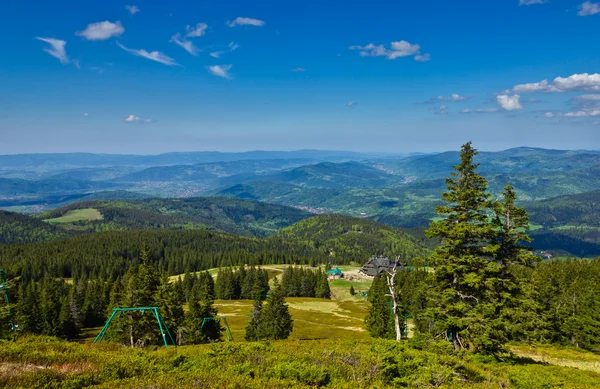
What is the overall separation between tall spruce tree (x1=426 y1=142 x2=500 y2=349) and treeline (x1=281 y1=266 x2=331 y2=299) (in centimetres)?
12401

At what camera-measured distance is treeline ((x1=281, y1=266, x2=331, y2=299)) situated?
494 feet

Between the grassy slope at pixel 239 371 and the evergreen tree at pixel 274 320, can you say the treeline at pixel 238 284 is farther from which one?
the grassy slope at pixel 239 371

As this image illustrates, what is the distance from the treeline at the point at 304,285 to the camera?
15050 cm

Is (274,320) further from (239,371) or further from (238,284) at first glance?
(238,284)

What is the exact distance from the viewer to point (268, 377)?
15.5 metres

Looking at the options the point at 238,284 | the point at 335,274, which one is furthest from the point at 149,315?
the point at 335,274

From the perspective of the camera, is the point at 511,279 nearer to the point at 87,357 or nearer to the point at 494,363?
the point at 494,363

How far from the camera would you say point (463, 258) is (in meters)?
28.4

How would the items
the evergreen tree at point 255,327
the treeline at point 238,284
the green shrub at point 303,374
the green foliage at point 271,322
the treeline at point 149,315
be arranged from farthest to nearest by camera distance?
the treeline at point 238,284 → the evergreen tree at point 255,327 → the green foliage at point 271,322 → the treeline at point 149,315 → the green shrub at point 303,374

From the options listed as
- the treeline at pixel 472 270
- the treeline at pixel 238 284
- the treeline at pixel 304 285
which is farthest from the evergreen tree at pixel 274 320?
the treeline at pixel 304 285

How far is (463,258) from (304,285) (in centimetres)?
12949

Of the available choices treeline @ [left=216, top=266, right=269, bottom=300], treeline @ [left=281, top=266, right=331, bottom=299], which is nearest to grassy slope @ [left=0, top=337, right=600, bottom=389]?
treeline @ [left=216, top=266, right=269, bottom=300]

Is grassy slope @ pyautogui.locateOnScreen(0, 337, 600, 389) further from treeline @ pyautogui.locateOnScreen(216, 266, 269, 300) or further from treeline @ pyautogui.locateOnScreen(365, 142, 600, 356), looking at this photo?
treeline @ pyautogui.locateOnScreen(216, 266, 269, 300)

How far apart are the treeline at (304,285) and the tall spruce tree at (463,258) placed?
407 ft
